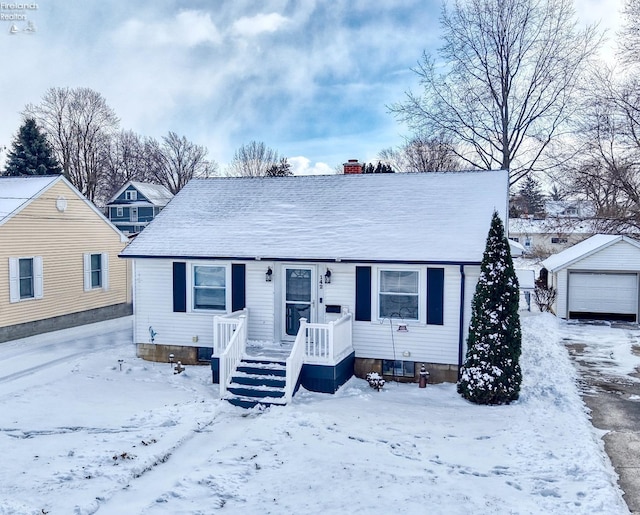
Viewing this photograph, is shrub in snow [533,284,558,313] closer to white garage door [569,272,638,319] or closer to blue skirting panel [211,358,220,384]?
white garage door [569,272,638,319]

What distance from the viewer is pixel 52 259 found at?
59.6 ft

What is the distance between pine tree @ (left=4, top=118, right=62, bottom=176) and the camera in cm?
3728

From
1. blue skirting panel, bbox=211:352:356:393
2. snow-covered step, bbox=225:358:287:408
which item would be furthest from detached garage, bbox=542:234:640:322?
snow-covered step, bbox=225:358:287:408

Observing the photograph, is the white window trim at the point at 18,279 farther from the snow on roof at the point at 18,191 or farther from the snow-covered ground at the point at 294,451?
the snow-covered ground at the point at 294,451

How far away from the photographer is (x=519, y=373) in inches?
412

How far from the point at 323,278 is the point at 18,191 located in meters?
11.9

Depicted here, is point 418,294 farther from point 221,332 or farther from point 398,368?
point 221,332

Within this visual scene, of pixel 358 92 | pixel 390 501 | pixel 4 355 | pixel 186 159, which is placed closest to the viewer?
pixel 390 501

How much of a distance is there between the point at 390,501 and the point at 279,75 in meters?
21.6

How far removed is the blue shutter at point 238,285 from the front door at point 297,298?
1.07 meters

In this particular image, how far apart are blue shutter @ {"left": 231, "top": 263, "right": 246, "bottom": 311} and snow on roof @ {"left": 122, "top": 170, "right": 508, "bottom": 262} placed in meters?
0.53

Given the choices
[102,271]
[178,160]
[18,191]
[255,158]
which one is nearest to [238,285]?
[18,191]

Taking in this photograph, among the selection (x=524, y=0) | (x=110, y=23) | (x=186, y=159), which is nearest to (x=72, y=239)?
(x=110, y=23)

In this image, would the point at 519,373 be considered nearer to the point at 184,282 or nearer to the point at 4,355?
the point at 184,282
